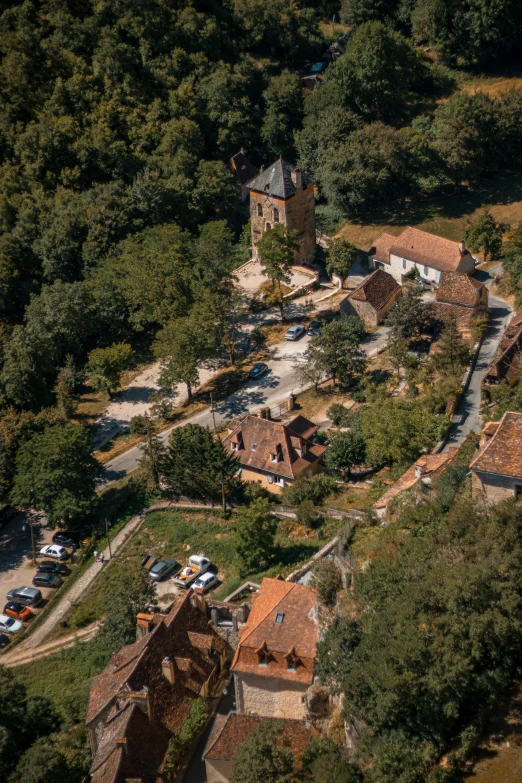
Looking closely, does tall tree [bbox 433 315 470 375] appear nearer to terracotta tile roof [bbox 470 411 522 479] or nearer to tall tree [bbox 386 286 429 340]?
tall tree [bbox 386 286 429 340]

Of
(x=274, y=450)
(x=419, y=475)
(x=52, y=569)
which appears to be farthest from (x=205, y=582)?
(x=419, y=475)

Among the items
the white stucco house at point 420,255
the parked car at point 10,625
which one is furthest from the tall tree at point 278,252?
the parked car at point 10,625

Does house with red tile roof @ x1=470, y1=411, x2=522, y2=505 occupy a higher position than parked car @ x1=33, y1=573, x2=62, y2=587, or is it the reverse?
house with red tile roof @ x1=470, y1=411, x2=522, y2=505

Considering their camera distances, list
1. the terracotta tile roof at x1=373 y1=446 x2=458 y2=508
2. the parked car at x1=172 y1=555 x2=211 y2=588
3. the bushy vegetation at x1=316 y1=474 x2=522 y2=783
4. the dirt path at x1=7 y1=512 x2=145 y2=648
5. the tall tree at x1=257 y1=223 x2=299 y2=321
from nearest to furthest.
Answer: the bushy vegetation at x1=316 y1=474 x2=522 y2=783, the terracotta tile roof at x1=373 y1=446 x2=458 y2=508, the parked car at x1=172 y1=555 x2=211 y2=588, the dirt path at x1=7 y1=512 x2=145 y2=648, the tall tree at x1=257 y1=223 x2=299 y2=321

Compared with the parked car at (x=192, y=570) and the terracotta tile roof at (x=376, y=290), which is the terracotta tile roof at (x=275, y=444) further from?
the terracotta tile roof at (x=376, y=290)


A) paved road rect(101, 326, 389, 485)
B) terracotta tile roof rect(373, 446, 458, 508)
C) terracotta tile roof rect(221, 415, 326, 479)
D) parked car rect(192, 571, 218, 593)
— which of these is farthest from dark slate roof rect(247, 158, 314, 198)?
parked car rect(192, 571, 218, 593)

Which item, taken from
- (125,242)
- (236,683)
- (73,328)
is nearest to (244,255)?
(125,242)

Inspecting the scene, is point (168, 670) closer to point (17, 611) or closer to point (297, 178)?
point (17, 611)

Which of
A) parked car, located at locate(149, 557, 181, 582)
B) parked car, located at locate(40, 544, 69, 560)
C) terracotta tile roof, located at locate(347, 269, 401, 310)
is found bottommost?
parked car, located at locate(40, 544, 69, 560)
